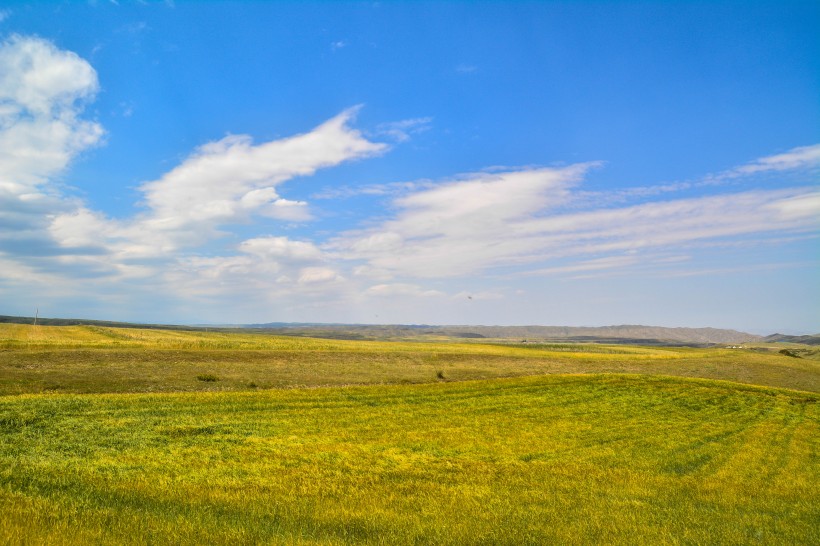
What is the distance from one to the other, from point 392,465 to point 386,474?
4.82 feet

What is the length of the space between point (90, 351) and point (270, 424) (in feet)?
136

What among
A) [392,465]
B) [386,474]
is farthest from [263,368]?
[386,474]

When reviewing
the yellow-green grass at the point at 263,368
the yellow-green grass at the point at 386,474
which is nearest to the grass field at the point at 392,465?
the yellow-green grass at the point at 386,474

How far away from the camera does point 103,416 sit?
25.4 m

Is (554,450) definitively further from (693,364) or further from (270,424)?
(693,364)

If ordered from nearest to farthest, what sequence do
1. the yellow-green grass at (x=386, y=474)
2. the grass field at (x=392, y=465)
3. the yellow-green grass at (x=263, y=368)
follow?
the yellow-green grass at (x=386, y=474), the grass field at (x=392, y=465), the yellow-green grass at (x=263, y=368)

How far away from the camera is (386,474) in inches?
654

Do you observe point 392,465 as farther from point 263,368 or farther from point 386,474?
point 263,368

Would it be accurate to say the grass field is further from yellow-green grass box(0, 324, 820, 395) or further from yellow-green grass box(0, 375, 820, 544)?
yellow-green grass box(0, 324, 820, 395)

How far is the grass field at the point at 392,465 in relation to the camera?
10789 mm

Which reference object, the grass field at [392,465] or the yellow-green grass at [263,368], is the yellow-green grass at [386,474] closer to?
the grass field at [392,465]

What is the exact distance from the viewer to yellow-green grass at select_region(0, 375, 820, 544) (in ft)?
34.9

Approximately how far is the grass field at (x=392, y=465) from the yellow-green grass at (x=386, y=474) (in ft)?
0.27

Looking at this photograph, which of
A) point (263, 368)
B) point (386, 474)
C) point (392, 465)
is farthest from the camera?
point (263, 368)
